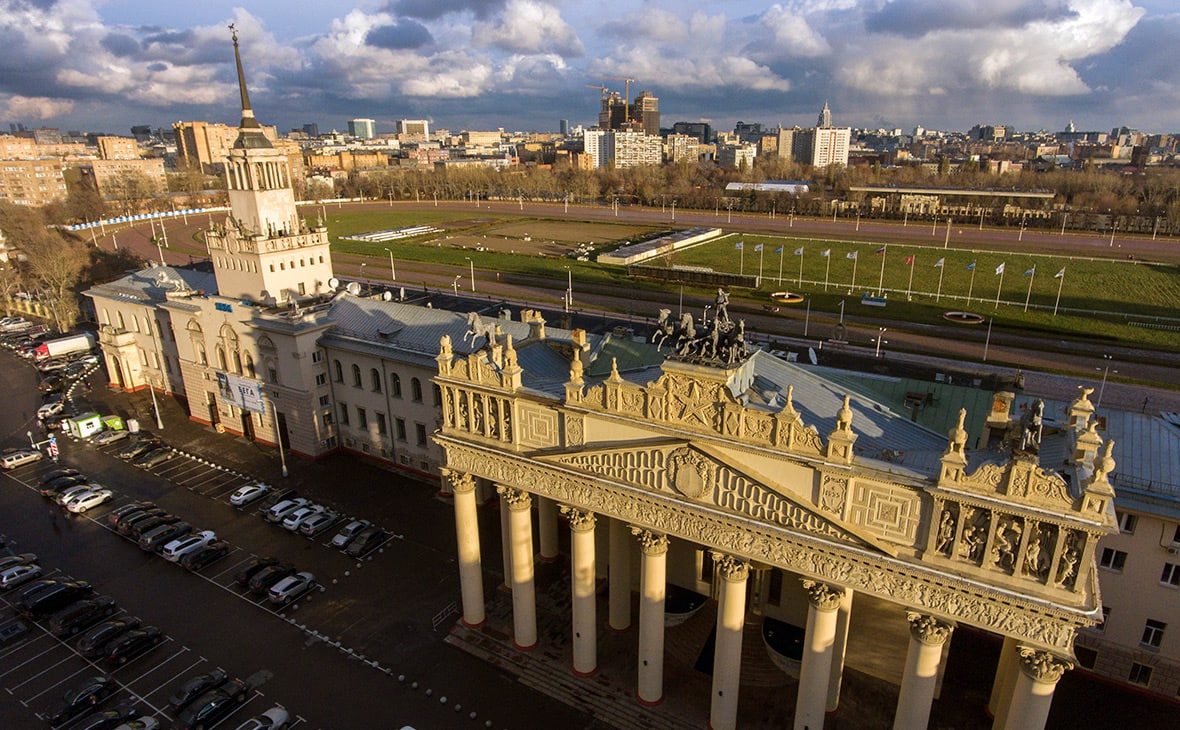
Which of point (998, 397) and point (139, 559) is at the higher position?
point (998, 397)

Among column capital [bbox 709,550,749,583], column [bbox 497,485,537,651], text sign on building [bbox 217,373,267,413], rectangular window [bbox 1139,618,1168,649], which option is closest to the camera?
column capital [bbox 709,550,749,583]

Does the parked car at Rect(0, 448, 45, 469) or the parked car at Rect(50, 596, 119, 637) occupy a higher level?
the parked car at Rect(0, 448, 45, 469)

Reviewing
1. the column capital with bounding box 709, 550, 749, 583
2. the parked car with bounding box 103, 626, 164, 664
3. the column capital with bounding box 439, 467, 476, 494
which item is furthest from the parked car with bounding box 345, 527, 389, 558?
the column capital with bounding box 709, 550, 749, 583

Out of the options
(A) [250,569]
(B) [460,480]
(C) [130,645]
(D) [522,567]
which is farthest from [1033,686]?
(C) [130,645]

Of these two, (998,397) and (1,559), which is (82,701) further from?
(998,397)

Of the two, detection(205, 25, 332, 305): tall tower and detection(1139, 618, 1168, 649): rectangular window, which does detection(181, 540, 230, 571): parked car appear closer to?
detection(205, 25, 332, 305): tall tower

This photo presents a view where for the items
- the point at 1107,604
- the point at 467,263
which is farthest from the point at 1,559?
the point at 467,263

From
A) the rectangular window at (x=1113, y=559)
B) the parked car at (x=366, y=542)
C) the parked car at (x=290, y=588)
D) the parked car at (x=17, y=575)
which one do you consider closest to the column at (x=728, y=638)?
the rectangular window at (x=1113, y=559)
